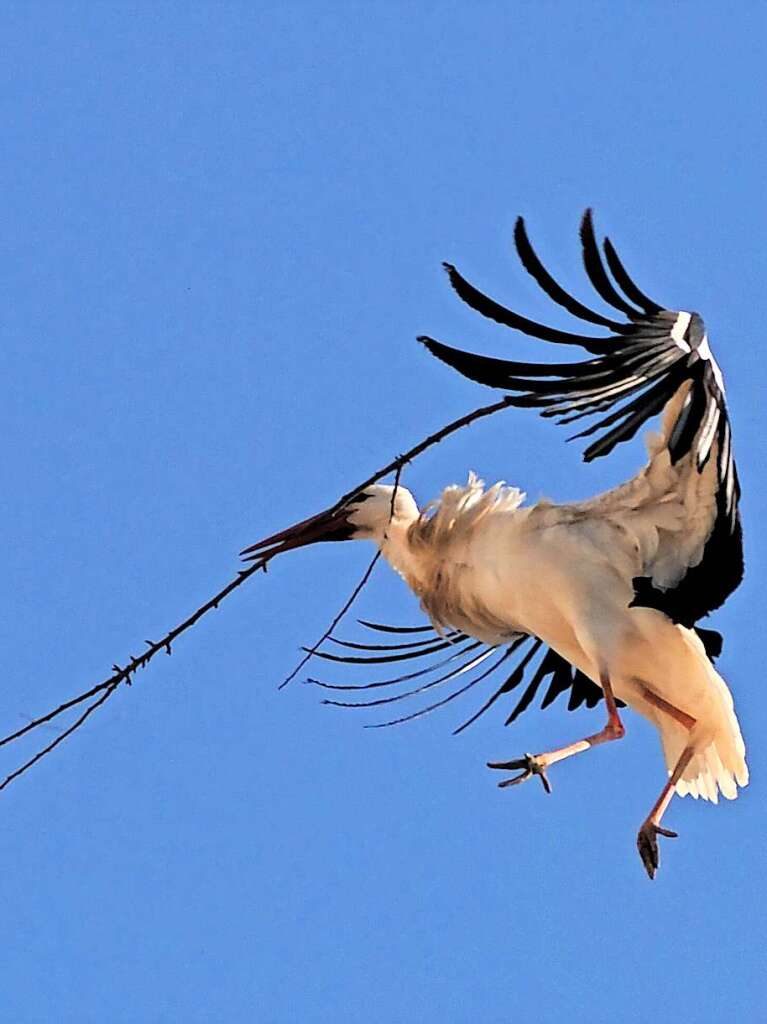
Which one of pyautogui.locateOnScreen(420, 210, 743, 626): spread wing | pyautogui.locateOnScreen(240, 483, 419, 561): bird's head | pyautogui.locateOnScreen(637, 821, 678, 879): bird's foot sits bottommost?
pyautogui.locateOnScreen(637, 821, 678, 879): bird's foot

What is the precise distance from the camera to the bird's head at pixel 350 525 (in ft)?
24.1

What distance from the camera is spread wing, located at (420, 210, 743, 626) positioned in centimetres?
561

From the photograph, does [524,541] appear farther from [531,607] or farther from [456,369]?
[456,369]

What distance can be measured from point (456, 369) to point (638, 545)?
1133mm

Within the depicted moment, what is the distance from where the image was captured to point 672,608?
6.49 meters

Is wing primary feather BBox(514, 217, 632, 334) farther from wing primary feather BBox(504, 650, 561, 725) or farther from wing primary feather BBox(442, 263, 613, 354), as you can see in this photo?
wing primary feather BBox(504, 650, 561, 725)

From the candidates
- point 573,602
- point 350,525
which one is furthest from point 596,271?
point 350,525

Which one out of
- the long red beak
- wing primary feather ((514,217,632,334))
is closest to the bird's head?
the long red beak

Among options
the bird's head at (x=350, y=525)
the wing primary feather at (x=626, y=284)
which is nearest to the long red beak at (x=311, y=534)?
the bird's head at (x=350, y=525)

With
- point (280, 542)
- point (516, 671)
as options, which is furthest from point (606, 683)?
point (280, 542)

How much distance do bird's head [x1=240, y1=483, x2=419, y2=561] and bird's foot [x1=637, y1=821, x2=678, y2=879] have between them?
4.74ft

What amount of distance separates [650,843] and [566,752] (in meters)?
0.35

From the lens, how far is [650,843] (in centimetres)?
629

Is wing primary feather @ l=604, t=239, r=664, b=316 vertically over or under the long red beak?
under
